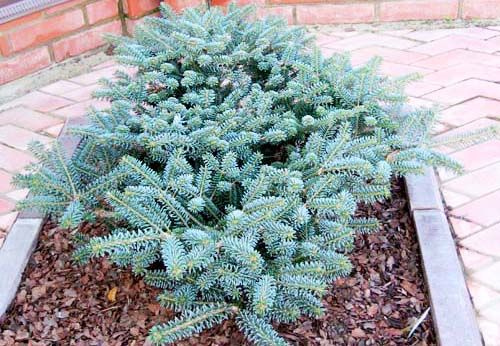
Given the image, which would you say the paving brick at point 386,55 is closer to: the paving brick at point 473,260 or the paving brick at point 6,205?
the paving brick at point 473,260

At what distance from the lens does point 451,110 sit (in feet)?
8.75

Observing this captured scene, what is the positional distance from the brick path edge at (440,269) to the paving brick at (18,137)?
150cm

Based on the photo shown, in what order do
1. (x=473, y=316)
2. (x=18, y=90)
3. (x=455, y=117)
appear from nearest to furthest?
1. (x=473, y=316)
2. (x=455, y=117)
3. (x=18, y=90)

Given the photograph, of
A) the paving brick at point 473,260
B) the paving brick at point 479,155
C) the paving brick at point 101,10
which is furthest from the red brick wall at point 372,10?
the paving brick at point 473,260

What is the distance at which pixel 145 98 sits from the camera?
2.00 metres

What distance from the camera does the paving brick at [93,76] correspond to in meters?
3.16

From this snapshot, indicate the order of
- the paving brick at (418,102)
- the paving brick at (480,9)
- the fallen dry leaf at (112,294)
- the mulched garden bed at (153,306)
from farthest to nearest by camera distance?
1. the paving brick at (480,9)
2. the paving brick at (418,102)
3. the fallen dry leaf at (112,294)
4. the mulched garden bed at (153,306)

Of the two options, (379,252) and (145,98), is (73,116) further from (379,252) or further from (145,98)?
(379,252)

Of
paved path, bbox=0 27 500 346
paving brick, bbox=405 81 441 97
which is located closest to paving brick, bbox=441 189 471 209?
paved path, bbox=0 27 500 346

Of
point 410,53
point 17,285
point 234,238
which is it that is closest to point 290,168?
point 234,238

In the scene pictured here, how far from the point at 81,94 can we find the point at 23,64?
0.35 metres

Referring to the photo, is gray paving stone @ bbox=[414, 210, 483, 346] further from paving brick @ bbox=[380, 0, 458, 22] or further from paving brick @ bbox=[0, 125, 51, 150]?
paving brick @ bbox=[380, 0, 458, 22]

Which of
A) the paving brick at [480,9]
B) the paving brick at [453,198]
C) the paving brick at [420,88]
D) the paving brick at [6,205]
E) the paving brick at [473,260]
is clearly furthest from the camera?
the paving brick at [480,9]

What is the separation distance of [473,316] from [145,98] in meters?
1.14
